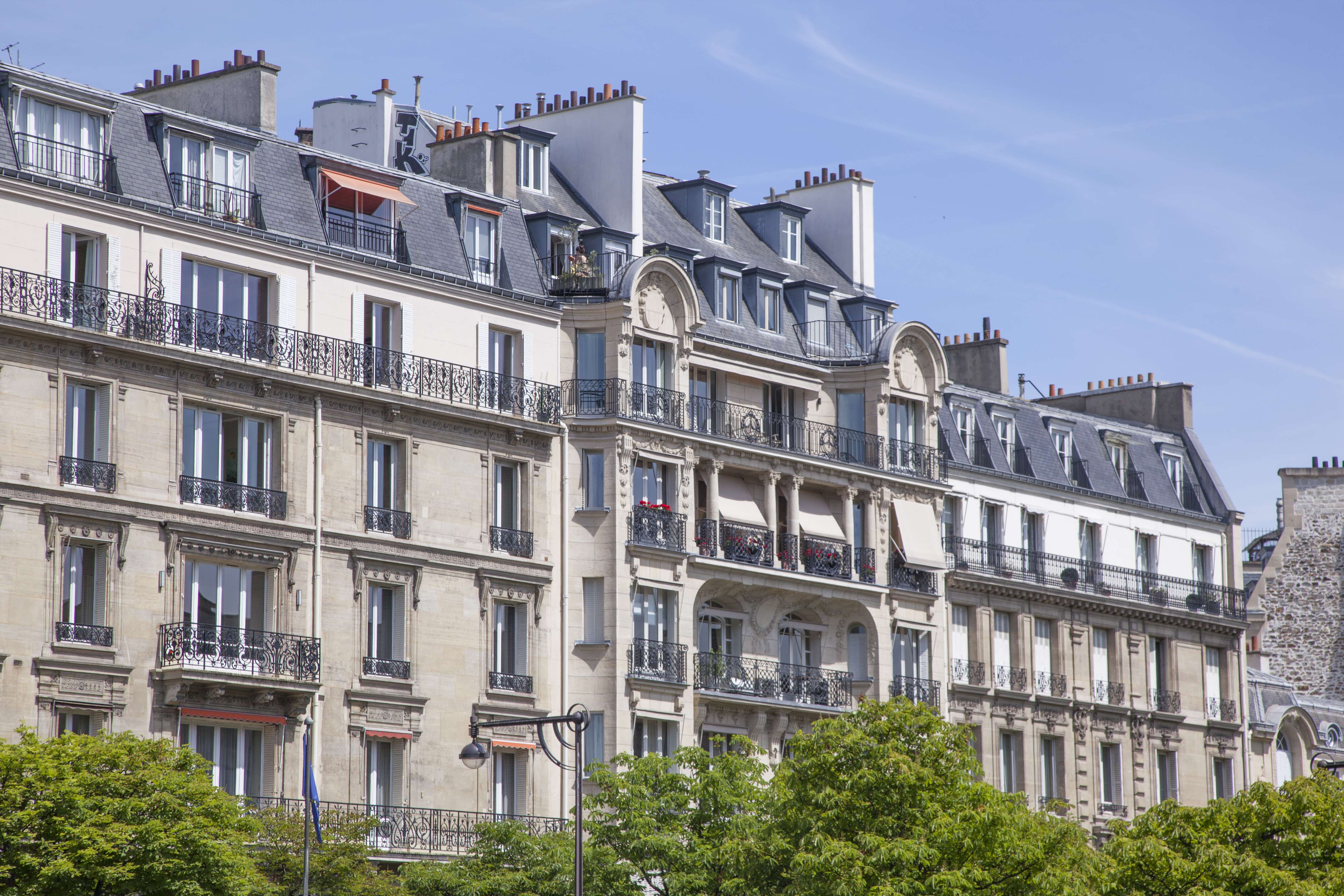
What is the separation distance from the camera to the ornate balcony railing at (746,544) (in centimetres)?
5366

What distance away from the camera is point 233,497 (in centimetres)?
4412

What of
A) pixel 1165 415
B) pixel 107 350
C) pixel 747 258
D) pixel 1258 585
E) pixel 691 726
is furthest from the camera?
pixel 1258 585

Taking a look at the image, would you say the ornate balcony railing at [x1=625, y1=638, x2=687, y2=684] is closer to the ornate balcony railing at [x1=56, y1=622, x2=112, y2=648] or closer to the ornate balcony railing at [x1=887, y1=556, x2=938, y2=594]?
the ornate balcony railing at [x1=887, y1=556, x2=938, y2=594]

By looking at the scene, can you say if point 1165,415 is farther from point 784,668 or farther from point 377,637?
point 377,637

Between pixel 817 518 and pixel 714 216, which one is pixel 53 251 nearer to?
pixel 817 518

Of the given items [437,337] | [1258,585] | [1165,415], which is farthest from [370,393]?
[1258,585]

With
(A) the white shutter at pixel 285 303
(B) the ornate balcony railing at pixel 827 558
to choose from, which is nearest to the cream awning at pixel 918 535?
(B) the ornate balcony railing at pixel 827 558

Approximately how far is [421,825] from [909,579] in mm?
16470

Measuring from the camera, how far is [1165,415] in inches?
2817

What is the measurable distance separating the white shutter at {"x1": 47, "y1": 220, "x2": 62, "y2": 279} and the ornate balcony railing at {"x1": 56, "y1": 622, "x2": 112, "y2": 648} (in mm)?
5995

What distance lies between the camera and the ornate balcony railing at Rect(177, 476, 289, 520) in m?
43.4

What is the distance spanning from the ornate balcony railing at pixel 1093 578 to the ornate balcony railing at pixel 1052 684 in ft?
7.54

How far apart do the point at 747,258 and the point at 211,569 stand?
20.3m

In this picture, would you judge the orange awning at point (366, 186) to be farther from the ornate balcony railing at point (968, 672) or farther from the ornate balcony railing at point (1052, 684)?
the ornate balcony railing at point (1052, 684)
